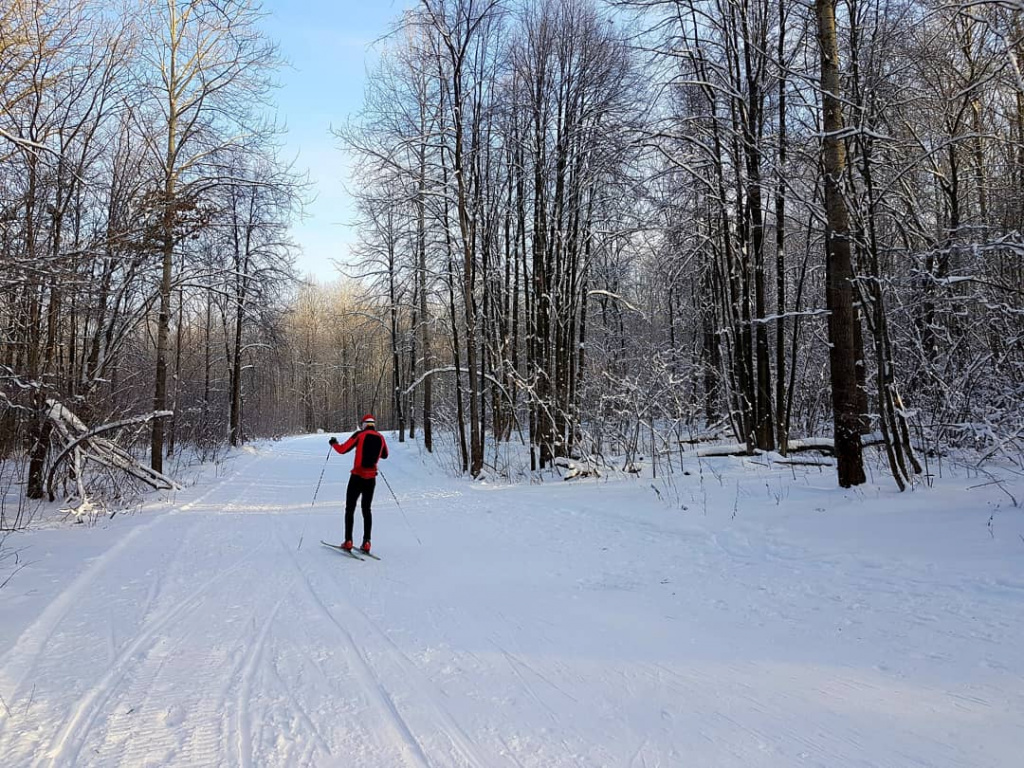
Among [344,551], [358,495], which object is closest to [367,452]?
[358,495]

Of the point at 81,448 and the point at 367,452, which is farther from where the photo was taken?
the point at 81,448

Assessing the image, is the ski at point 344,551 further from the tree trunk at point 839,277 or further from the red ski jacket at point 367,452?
the tree trunk at point 839,277

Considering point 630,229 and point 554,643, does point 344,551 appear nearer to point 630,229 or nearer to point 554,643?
point 554,643

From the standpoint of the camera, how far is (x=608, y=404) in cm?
1578

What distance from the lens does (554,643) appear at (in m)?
4.76

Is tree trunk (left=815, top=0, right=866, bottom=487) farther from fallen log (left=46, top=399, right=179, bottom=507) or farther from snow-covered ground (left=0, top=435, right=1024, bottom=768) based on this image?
fallen log (left=46, top=399, right=179, bottom=507)

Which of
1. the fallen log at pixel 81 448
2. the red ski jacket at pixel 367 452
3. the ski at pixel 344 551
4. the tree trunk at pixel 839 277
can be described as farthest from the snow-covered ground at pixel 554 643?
the fallen log at pixel 81 448

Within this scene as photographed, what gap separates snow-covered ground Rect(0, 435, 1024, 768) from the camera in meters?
3.29

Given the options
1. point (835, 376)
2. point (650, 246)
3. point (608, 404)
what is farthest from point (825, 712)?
point (650, 246)

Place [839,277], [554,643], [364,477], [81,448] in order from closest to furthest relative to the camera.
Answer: [554,643], [364,477], [839,277], [81,448]

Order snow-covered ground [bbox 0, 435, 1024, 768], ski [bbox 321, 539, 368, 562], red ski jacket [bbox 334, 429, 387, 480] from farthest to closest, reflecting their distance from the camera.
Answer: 1. red ski jacket [bbox 334, 429, 387, 480]
2. ski [bbox 321, 539, 368, 562]
3. snow-covered ground [bbox 0, 435, 1024, 768]

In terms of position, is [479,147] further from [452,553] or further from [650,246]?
[452,553]

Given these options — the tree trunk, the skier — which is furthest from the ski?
the tree trunk

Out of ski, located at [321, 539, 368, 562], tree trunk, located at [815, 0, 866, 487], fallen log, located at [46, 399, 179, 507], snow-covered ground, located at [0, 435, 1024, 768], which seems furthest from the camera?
fallen log, located at [46, 399, 179, 507]
